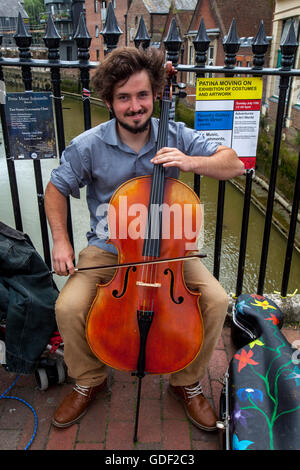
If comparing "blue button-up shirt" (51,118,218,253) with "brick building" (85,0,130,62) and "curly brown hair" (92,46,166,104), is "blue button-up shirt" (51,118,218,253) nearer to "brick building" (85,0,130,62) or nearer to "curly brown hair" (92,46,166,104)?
"curly brown hair" (92,46,166,104)

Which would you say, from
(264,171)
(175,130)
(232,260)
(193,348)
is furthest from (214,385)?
(264,171)

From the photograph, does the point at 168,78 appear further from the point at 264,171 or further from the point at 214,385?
the point at 264,171

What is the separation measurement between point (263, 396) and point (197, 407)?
1.41ft

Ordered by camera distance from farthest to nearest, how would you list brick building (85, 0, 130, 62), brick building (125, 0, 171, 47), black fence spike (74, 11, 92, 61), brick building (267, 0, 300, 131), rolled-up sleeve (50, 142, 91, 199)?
brick building (85, 0, 130, 62) → brick building (125, 0, 171, 47) → brick building (267, 0, 300, 131) → black fence spike (74, 11, 92, 61) → rolled-up sleeve (50, 142, 91, 199)

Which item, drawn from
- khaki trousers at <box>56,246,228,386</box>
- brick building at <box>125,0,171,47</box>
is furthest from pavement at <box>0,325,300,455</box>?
brick building at <box>125,0,171,47</box>

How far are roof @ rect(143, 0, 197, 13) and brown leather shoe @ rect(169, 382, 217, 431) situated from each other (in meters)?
25.2

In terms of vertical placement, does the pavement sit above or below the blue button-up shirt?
below

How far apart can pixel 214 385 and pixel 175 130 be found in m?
1.43

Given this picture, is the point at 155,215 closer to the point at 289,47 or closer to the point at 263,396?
the point at 263,396

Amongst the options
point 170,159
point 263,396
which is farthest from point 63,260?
point 263,396

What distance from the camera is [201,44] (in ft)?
7.06

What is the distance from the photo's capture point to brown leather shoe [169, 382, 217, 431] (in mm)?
1904

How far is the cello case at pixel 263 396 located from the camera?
1.50 meters

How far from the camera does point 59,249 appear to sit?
194 cm
